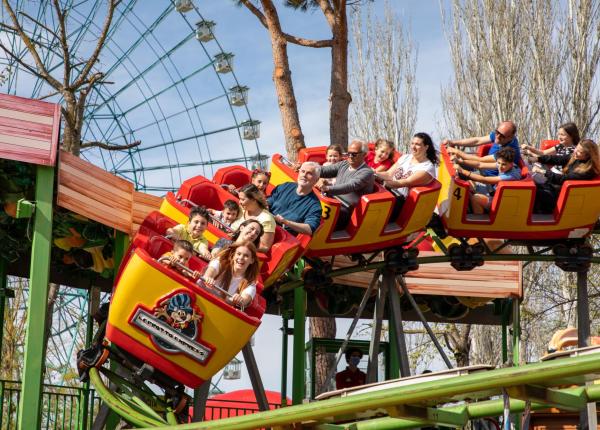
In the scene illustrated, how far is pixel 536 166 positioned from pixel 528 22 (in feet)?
34.6

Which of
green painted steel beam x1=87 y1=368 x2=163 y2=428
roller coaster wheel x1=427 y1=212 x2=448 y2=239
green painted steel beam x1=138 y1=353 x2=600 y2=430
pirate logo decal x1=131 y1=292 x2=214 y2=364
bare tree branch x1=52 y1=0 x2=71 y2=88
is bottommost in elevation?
green painted steel beam x1=138 y1=353 x2=600 y2=430

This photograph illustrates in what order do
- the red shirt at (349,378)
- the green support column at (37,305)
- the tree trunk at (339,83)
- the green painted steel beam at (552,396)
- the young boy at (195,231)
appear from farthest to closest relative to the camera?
the tree trunk at (339,83) < the red shirt at (349,378) < the young boy at (195,231) < the green support column at (37,305) < the green painted steel beam at (552,396)

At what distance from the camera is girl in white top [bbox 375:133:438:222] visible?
8711 millimetres

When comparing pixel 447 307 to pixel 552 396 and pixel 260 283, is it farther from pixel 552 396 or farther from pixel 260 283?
pixel 552 396

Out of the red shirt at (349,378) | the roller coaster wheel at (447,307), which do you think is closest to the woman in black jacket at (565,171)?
the red shirt at (349,378)

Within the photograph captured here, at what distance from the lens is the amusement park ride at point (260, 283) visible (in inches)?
180

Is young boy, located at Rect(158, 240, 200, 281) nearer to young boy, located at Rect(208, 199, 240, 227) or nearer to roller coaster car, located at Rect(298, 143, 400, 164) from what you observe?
young boy, located at Rect(208, 199, 240, 227)

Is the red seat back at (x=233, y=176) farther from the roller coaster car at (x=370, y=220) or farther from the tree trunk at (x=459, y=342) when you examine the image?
the tree trunk at (x=459, y=342)

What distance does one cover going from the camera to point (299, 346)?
34.4 feet

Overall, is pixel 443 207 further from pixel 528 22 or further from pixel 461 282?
pixel 528 22

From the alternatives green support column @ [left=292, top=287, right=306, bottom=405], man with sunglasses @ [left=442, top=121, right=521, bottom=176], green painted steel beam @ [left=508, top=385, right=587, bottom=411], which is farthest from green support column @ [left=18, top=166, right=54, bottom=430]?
green painted steel beam @ [left=508, top=385, right=587, bottom=411]

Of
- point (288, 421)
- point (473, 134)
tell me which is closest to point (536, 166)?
point (288, 421)

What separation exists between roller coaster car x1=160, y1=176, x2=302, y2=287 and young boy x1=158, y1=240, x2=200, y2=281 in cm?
66

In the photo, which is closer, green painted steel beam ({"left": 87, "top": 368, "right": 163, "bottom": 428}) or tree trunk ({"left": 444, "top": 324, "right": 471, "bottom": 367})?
green painted steel beam ({"left": 87, "top": 368, "right": 163, "bottom": 428})
